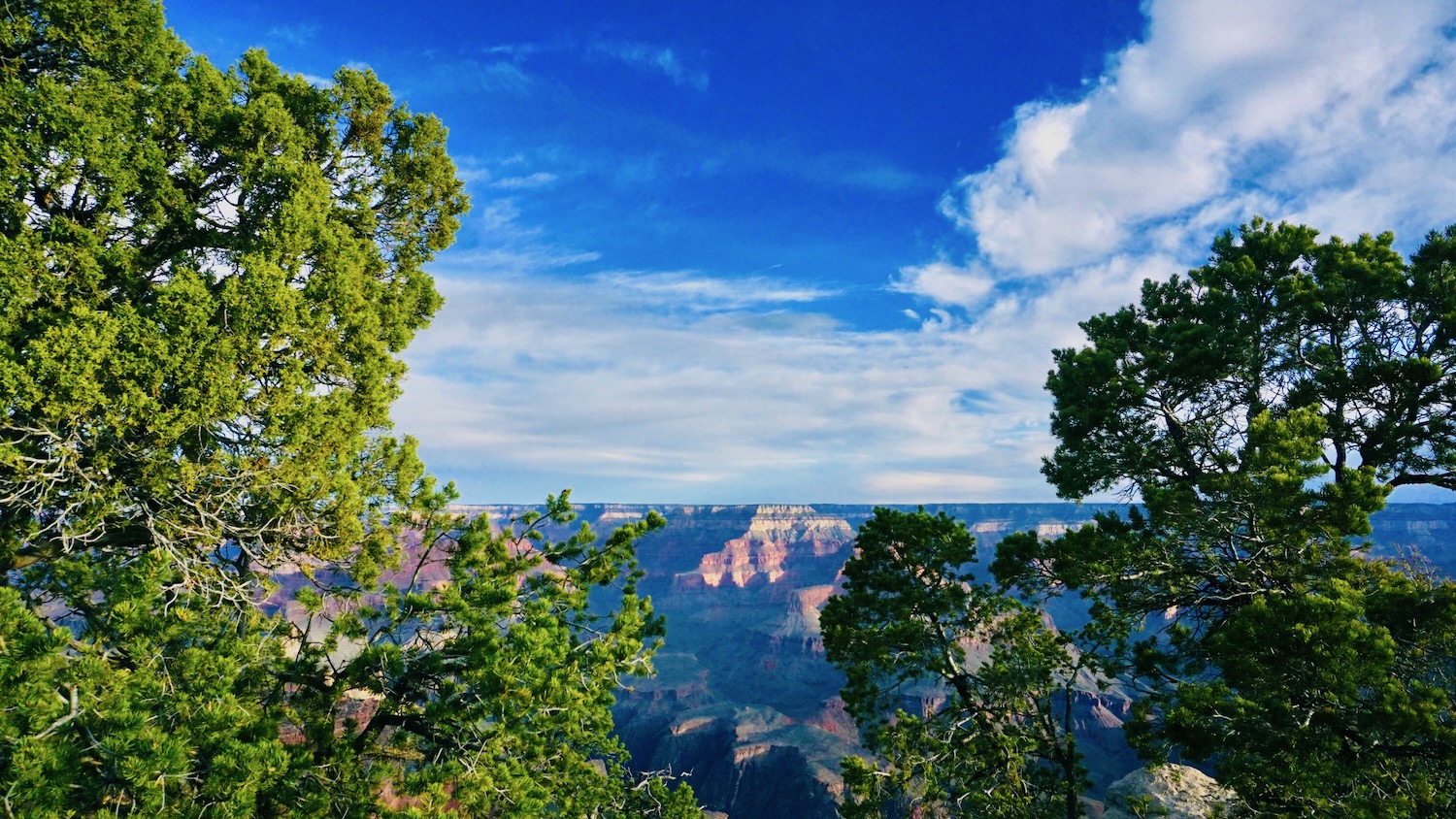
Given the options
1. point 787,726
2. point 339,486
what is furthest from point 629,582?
point 787,726

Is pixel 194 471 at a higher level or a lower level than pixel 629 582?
higher

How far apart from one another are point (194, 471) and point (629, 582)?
6357 millimetres

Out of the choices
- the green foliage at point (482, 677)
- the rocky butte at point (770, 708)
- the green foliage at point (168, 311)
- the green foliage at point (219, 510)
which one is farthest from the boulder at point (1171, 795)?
the rocky butte at point (770, 708)

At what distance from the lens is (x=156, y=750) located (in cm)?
544

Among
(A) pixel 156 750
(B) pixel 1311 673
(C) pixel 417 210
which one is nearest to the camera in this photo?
(A) pixel 156 750

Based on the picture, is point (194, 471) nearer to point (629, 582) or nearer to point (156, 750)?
point (156, 750)

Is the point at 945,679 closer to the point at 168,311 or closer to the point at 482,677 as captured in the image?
the point at 482,677

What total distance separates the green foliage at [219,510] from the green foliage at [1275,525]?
8932mm

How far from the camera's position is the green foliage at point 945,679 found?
1205 cm

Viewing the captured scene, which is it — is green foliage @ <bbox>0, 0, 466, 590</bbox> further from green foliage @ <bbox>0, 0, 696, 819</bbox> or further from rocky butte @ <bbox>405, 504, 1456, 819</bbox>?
rocky butte @ <bbox>405, 504, 1456, 819</bbox>

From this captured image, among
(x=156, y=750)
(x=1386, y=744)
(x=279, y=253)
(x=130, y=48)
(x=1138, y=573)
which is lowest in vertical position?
(x=1386, y=744)

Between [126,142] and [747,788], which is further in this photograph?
[747,788]

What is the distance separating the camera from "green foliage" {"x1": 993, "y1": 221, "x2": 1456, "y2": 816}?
796 centimetres

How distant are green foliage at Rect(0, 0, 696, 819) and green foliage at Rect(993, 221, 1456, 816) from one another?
8.93m
